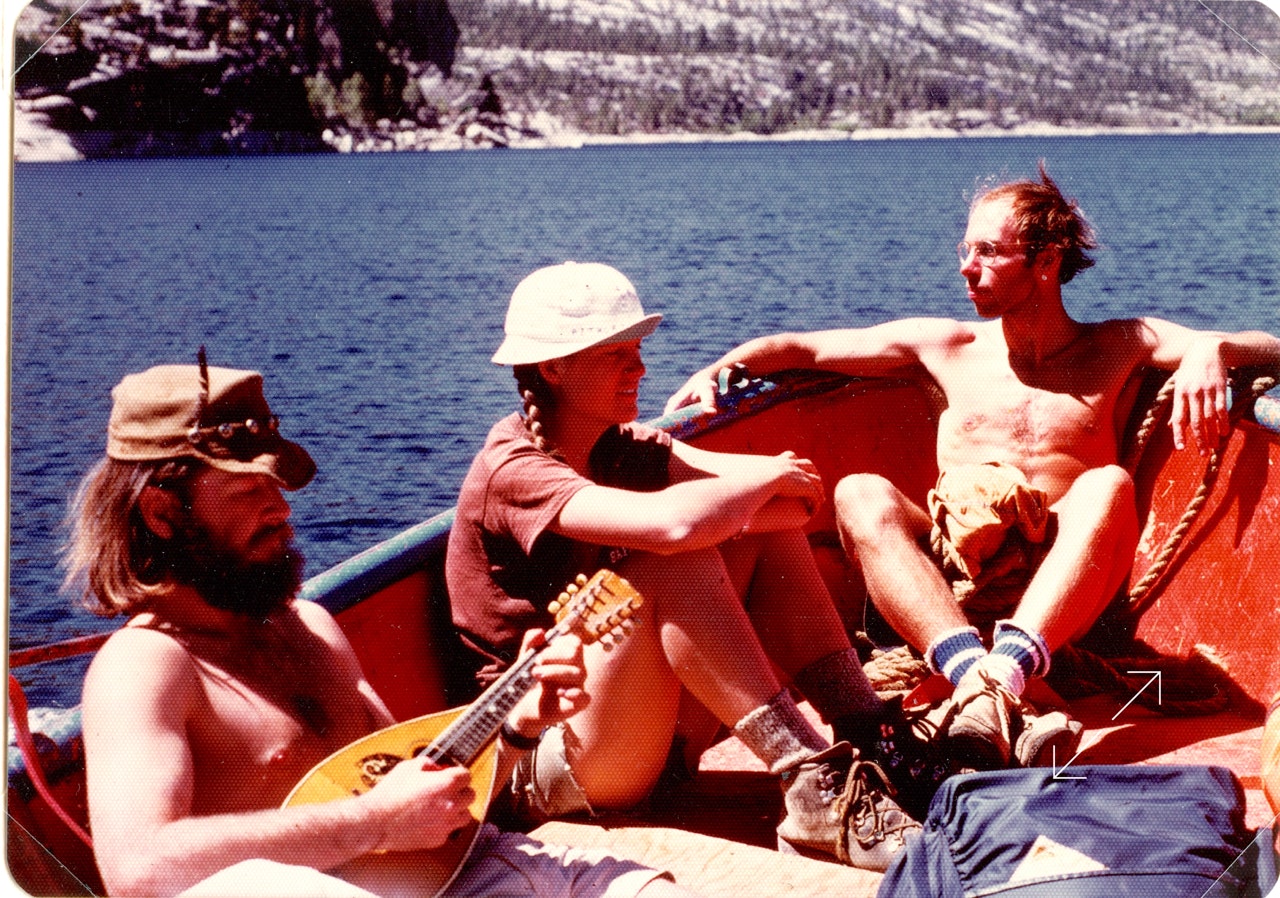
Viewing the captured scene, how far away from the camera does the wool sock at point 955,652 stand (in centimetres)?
281

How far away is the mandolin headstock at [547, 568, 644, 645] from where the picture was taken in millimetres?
2129

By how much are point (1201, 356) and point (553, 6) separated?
305cm

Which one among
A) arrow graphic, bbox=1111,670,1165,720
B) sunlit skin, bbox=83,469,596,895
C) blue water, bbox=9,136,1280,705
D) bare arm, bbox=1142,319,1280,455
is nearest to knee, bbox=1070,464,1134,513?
bare arm, bbox=1142,319,1280,455

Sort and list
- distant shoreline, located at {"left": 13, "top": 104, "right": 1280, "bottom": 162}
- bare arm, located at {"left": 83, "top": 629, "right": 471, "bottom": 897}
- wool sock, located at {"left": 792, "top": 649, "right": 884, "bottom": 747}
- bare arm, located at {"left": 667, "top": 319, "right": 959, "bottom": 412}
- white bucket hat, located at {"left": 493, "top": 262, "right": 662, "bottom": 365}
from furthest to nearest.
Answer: distant shoreline, located at {"left": 13, "top": 104, "right": 1280, "bottom": 162}
bare arm, located at {"left": 667, "top": 319, "right": 959, "bottom": 412}
wool sock, located at {"left": 792, "top": 649, "right": 884, "bottom": 747}
white bucket hat, located at {"left": 493, "top": 262, "right": 662, "bottom": 365}
bare arm, located at {"left": 83, "top": 629, "right": 471, "bottom": 897}

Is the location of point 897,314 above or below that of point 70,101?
below

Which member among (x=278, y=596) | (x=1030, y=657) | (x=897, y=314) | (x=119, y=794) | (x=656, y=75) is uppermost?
(x=656, y=75)

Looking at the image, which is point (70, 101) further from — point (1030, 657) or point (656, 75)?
point (1030, 657)

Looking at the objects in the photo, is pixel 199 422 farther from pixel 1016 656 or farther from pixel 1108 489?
pixel 1108 489

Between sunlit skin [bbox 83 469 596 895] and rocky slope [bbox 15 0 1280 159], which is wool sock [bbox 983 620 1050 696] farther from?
rocky slope [bbox 15 0 1280 159]

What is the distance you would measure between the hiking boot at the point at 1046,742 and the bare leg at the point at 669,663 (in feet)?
1.87

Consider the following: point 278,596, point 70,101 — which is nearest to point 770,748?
point 278,596

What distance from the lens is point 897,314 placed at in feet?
59.5

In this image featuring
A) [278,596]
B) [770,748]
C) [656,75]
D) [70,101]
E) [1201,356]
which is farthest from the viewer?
[656,75]

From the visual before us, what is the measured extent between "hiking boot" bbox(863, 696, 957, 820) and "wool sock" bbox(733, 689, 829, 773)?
0.18m
